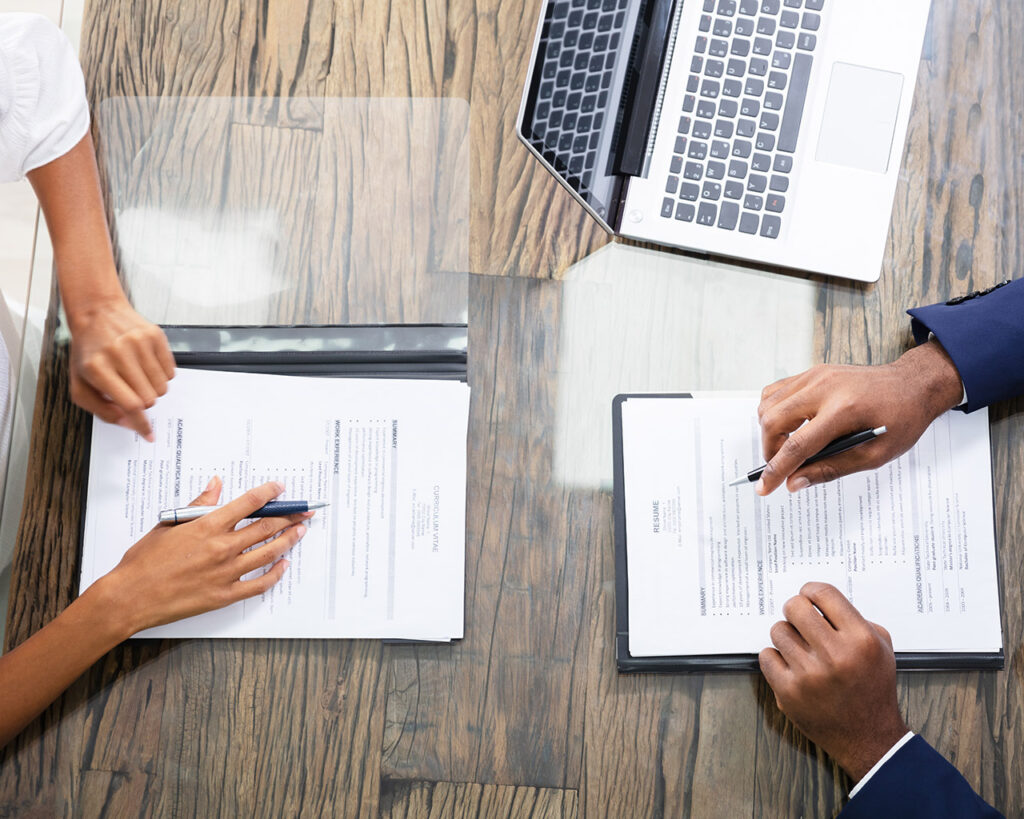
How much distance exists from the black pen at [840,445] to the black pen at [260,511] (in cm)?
44

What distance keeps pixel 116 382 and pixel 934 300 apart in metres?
0.85

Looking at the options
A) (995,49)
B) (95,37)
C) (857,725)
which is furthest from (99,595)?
(995,49)

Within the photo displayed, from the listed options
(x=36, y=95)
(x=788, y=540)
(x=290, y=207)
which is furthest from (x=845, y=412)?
(x=36, y=95)

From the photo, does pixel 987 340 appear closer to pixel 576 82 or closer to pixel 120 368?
pixel 576 82

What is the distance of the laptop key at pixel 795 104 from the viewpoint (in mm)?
835

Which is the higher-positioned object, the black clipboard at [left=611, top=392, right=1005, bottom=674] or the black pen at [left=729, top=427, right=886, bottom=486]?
the black pen at [left=729, top=427, right=886, bottom=486]

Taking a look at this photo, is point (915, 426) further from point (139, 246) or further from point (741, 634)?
point (139, 246)

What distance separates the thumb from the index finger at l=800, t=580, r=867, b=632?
1.95 feet

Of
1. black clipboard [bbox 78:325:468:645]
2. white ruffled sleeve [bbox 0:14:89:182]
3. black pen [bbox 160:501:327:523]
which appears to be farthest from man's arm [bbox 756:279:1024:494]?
white ruffled sleeve [bbox 0:14:89:182]

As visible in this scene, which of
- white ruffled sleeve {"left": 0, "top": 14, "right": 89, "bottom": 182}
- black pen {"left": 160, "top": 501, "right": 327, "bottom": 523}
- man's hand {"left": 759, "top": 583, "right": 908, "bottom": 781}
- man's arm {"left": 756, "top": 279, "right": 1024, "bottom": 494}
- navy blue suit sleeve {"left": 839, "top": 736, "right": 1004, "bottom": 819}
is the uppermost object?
white ruffled sleeve {"left": 0, "top": 14, "right": 89, "bottom": 182}

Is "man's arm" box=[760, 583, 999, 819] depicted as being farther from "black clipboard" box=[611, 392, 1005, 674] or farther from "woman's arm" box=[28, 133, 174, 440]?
"woman's arm" box=[28, 133, 174, 440]

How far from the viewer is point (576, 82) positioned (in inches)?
31.6

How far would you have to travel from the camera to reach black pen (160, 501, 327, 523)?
775 mm

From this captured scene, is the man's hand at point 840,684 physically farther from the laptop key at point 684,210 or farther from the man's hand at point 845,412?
the laptop key at point 684,210
